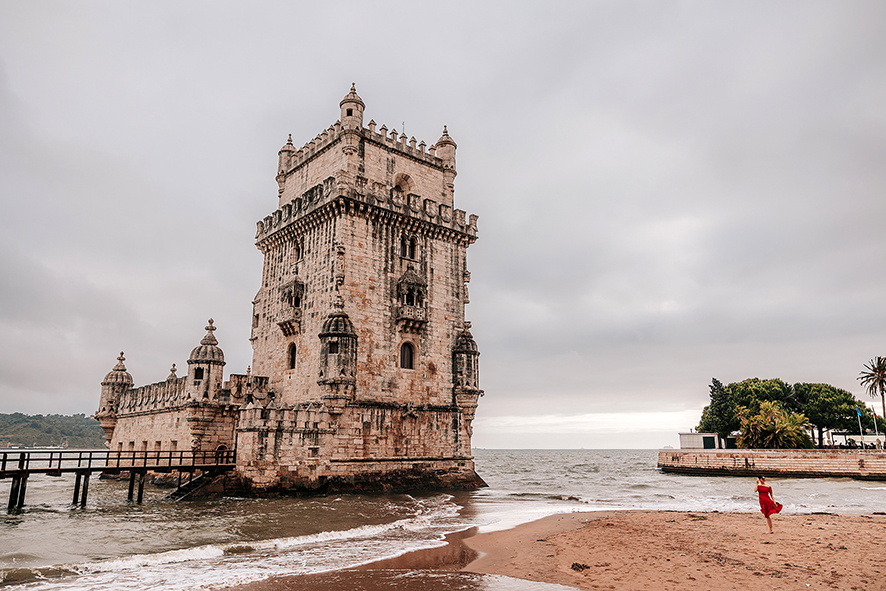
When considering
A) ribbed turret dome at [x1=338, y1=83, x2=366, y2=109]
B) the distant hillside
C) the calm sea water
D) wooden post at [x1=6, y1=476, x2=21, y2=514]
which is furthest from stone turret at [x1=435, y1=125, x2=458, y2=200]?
the distant hillside

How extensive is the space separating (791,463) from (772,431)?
670 centimetres

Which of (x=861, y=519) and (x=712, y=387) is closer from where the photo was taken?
(x=861, y=519)

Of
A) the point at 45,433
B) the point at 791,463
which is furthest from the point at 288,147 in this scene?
the point at 45,433

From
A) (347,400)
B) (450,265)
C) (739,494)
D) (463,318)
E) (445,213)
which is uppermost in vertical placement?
(445,213)

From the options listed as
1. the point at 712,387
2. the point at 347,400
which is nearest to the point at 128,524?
the point at 347,400

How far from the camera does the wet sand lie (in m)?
11.9

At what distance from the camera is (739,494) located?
33.6 m

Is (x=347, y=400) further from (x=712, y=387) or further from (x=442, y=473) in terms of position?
(x=712, y=387)

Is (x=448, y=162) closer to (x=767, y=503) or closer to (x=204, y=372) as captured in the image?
(x=204, y=372)

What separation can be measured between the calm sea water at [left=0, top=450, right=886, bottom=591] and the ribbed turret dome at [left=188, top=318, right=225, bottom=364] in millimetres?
7435

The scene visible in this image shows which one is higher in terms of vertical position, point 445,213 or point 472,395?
point 445,213

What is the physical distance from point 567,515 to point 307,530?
10436 millimetres

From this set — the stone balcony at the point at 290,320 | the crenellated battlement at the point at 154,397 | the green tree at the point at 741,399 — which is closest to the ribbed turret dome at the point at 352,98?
the stone balcony at the point at 290,320

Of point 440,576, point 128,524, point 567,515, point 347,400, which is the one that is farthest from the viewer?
point 347,400
